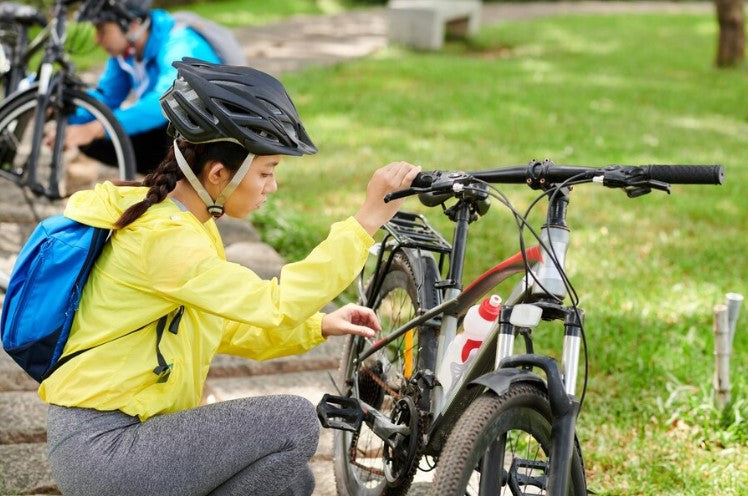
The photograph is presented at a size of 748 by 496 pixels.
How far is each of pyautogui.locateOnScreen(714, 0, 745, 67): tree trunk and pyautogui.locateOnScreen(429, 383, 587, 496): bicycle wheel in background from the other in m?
11.9

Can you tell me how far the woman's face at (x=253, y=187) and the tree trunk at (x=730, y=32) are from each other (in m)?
11.8

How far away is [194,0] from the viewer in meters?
17.8

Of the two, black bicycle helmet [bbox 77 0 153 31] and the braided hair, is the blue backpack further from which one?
black bicycle helmet [bbox 77 0 153 31]

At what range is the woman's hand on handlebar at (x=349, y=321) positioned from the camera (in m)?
2.82

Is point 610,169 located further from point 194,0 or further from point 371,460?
point 194,0

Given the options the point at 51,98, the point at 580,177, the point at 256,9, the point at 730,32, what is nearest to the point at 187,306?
the point at 580,177

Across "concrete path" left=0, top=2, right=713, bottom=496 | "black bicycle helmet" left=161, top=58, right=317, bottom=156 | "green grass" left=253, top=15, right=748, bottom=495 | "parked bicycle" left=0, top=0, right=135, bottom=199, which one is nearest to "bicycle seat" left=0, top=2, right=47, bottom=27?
"parked bicycle" left=0, top=0, right=135, bottom=199

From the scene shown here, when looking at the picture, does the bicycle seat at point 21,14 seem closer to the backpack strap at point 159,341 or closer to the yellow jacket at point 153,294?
the yellow jacket at point 153,294

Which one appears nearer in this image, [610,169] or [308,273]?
[610,169]

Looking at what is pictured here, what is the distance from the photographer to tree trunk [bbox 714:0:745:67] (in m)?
13.2

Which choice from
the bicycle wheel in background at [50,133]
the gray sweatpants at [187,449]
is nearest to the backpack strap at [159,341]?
the gray sweatpants at [187,449]

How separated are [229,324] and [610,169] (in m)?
1.19

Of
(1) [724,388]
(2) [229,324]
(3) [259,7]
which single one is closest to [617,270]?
(1) [724,388]

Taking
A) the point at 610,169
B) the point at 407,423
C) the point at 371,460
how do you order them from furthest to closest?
1. the point at 371,460
2. the point at 407,423
3. the point at 610,169
